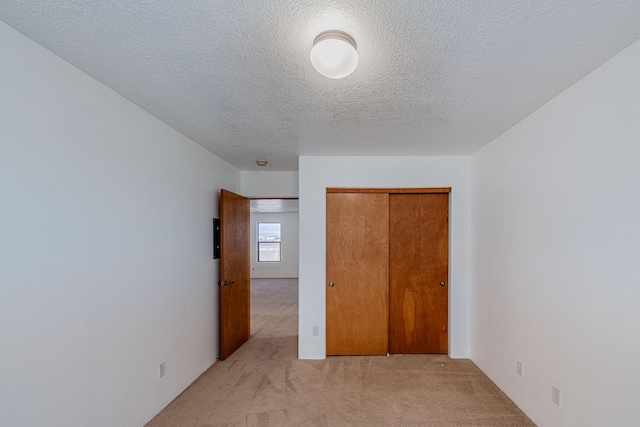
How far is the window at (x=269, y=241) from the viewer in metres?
9.95

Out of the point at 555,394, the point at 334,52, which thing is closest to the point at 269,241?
the point at 555,394

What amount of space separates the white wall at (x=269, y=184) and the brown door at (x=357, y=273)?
3.25ft

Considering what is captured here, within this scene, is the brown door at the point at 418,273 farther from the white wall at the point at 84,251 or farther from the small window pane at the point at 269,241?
the small window pane at the point at 269,241

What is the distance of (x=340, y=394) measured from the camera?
8.71 ft

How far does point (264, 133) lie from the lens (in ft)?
8.82

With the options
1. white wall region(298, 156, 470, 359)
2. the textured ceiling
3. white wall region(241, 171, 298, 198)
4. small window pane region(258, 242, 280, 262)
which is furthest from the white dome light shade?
small window pane region(258, 242, 280, 262)

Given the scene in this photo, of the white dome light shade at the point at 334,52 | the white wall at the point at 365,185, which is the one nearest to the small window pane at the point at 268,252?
the white wall at the point at 365,185

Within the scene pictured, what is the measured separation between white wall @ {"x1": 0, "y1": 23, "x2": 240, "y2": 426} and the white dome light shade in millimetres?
1380

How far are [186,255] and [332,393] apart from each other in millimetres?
1877

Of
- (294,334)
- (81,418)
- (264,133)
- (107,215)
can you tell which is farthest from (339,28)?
(294,334)

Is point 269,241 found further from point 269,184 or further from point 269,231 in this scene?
point 269,184

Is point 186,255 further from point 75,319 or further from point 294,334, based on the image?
point 294,334

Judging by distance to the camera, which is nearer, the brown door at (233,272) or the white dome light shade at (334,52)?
the white dome light shade at (334,52)

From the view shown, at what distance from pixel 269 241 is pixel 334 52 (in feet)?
29.8
